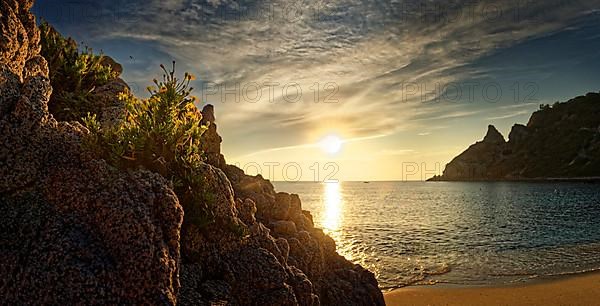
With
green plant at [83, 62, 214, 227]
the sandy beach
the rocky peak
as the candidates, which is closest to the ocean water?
the sandy beach

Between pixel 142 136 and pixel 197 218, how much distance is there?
75.5 inches

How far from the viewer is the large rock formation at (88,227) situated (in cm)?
471

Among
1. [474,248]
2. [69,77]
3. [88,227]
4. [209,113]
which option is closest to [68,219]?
[88,227]

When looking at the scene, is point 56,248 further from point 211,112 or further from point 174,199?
point 211,112

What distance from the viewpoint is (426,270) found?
25828mm

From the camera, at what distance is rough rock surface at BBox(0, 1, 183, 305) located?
466cm

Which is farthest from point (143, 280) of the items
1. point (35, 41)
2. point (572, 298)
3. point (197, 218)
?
point (572, 298)

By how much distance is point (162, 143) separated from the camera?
21.6 feet

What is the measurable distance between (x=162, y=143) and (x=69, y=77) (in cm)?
448

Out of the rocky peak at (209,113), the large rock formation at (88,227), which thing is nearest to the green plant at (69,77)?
the large rock formation at (88,227)

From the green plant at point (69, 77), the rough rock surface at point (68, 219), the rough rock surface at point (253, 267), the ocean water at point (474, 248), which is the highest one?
the green plant at point (69, 77)

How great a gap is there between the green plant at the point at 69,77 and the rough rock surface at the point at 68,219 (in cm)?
196

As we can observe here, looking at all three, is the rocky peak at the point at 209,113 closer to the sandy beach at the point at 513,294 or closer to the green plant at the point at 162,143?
the green plant at the point at 162,143

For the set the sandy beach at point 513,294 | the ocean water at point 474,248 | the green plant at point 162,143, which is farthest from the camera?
the ocean water at point 474,248
